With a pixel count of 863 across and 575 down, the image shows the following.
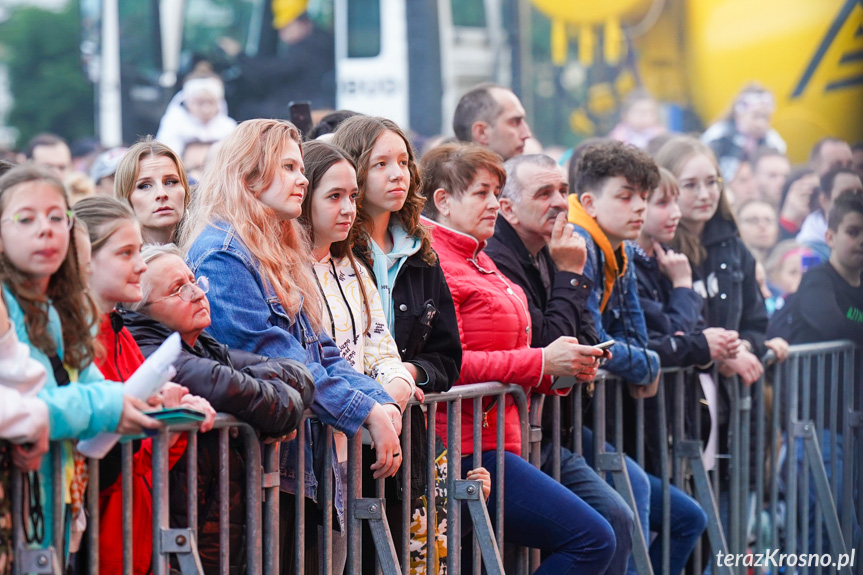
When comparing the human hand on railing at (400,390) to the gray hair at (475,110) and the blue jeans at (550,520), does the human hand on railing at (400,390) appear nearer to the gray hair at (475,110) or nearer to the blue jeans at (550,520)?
the blue jeans at (550,520)

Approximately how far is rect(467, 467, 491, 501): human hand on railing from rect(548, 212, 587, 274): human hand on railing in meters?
1.01

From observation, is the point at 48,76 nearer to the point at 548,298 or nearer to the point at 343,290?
the point at 548,298

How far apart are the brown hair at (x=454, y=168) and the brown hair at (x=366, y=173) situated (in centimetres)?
34

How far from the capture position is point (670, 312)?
234 inches

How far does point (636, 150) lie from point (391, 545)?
2508mm

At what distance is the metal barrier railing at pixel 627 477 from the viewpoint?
3.21 meters

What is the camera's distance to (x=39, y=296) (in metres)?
2.93

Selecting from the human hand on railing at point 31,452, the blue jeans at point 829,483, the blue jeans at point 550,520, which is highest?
the human hand on railing at point 31,452

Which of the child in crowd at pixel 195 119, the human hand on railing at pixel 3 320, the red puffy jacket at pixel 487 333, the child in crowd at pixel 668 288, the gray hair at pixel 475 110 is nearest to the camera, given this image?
the human hand on railing at pixel 3 320

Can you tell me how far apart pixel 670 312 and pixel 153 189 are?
2.75 m

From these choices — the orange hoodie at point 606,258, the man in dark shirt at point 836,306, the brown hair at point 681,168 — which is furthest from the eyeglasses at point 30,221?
the man in dark shirt at point 836,306

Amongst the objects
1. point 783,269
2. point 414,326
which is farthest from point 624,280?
point 783,269

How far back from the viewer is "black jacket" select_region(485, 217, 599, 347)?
4938 millimetres

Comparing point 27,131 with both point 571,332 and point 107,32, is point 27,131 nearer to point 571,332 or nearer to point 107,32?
point 107,32
